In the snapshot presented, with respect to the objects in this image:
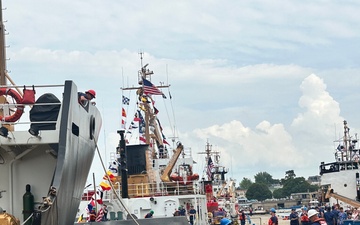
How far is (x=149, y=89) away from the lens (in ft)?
94.6

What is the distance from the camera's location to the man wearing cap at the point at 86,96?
1144 cm

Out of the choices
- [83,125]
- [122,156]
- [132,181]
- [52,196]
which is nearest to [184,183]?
[132,181]

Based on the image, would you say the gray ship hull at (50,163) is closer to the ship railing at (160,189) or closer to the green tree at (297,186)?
the ship railing at (160,189)

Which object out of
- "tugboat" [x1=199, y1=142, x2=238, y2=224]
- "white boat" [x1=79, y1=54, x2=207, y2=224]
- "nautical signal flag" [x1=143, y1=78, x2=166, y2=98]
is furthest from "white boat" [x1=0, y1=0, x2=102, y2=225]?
"tugboat" [x1=199, y1=142, x2=238, y2=224]

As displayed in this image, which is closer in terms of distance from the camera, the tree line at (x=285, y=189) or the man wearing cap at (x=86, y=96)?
the man wearing cap at (x=86, y=96)

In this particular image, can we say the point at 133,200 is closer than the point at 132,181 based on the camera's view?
Yes

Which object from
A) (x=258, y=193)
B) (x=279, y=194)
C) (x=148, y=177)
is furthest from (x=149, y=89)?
(x=279, y=194)

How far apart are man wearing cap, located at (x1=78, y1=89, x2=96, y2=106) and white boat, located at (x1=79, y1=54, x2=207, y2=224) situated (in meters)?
8.66

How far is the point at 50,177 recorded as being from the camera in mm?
10617

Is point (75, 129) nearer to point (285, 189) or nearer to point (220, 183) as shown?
point (220, 183)

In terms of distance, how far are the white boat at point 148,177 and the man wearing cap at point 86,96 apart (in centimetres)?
866

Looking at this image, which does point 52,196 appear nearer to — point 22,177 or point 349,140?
point 22,177

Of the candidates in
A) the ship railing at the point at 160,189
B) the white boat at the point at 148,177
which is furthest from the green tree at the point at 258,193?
the ship railing at the point at 160,189

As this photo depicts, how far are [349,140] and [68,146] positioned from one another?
3385 centimetres
